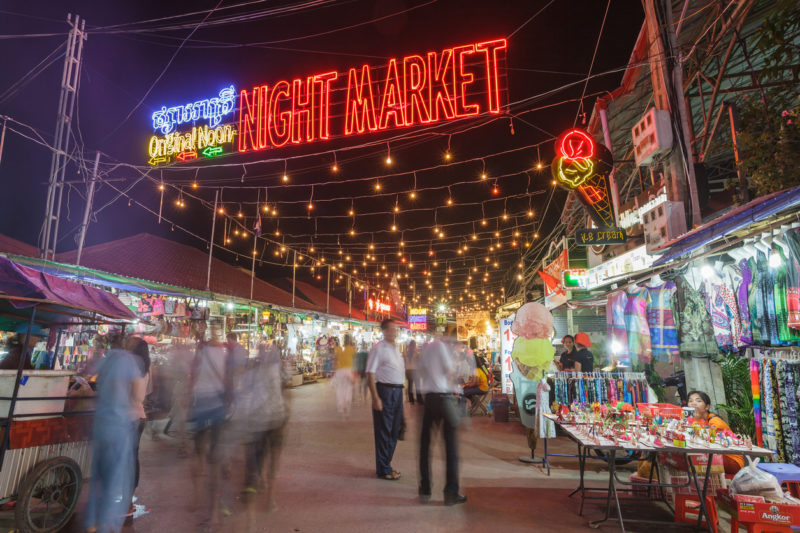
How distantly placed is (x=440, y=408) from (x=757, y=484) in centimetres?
307

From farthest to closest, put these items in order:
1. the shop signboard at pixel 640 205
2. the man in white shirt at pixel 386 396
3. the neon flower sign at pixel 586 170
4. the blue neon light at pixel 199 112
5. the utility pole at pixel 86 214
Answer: the blue neon light at pixel 199 112
the utility pole at pixel 86 214
the neon flower sign at pixel 586 170
the shop signboard at pixel 640 205
the man in white shirt at pixel 386 396

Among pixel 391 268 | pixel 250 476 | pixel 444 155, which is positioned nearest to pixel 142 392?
pixel 250 476

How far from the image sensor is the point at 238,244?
22.5 m

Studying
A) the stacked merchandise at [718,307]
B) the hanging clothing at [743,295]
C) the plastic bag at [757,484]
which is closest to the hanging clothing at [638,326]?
the stacked merchandise at [718,307]

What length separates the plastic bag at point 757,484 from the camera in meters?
3.78

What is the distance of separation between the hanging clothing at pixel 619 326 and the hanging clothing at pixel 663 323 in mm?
712

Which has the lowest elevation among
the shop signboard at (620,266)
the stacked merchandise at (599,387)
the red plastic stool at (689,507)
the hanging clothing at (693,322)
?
the red plastic stool at (689,507)

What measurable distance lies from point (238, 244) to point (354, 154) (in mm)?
11668

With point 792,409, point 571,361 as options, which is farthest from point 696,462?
point 571,361

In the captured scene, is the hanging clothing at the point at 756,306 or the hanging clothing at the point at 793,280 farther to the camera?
the hanging clothing at the point at 756,306

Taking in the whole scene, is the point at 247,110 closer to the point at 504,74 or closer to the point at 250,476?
the point at 504,74

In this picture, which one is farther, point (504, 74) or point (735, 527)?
point (504, 74)

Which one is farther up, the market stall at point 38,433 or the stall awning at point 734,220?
the stall awning at point 734,220

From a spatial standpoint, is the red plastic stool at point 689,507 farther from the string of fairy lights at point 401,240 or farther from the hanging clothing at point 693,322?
the string of fairy lights at point 401,240
